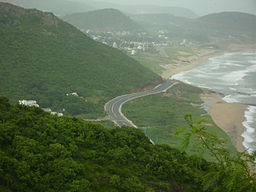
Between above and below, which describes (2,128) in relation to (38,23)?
below

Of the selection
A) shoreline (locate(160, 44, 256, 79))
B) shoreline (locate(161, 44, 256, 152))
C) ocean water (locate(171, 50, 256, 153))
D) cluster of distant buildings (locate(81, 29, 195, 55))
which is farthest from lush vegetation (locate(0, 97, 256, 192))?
cluster of distant buildings (locate(81, 29, 195, 55))

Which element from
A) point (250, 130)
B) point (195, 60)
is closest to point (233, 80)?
point (195, 60)

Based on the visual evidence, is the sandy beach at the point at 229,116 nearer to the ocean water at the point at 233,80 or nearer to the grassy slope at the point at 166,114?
Answer: the ocean water at the point at 233,80

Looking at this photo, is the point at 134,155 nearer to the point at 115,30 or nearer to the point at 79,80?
the point at 79,80

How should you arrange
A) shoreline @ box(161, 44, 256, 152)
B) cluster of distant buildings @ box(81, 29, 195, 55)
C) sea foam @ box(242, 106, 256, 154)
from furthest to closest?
cluster of distant buildings @ box(81, 29, 195, 55), shoreline @ box(161, 44, 256, 152), sea foam @ box(242, 106, 256, 154)

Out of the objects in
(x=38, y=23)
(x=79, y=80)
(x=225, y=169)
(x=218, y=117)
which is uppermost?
(x=38, y=23)

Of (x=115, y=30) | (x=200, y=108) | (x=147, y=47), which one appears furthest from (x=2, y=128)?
(x=115, y=30)

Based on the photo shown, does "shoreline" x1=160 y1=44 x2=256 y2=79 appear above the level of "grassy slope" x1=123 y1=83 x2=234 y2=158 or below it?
above

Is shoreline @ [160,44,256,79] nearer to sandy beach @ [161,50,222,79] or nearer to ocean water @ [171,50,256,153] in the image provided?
sandy beach @ [161,50,222,79]
